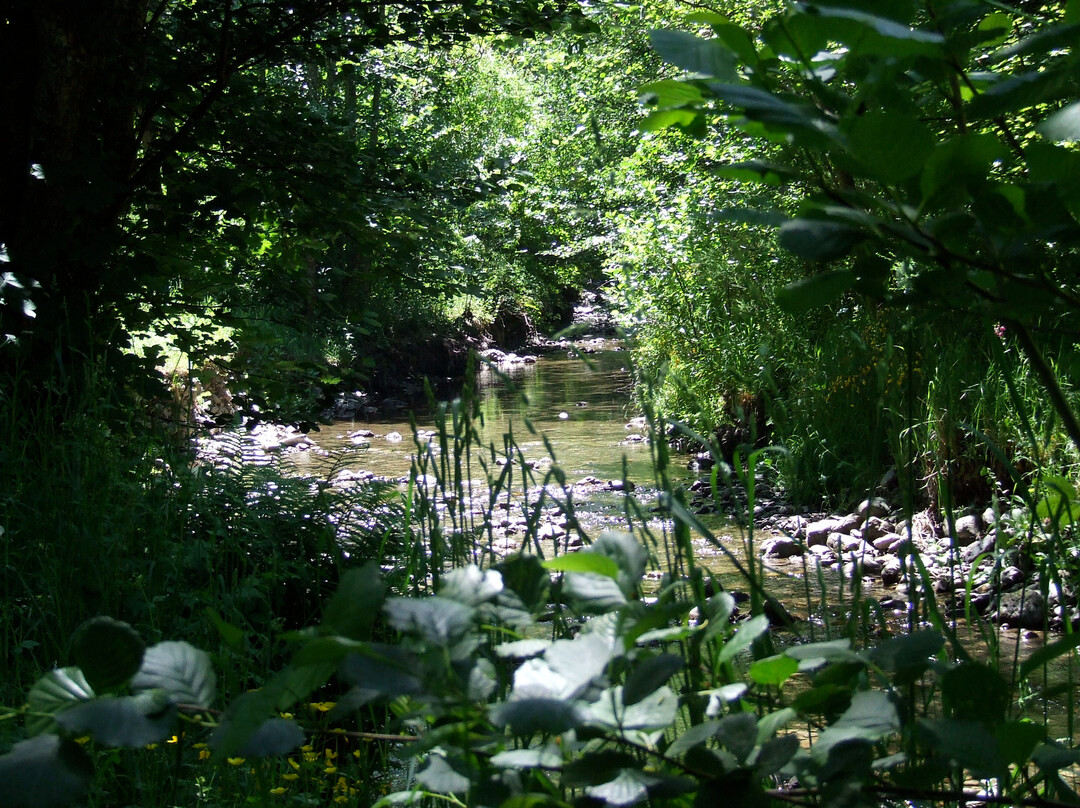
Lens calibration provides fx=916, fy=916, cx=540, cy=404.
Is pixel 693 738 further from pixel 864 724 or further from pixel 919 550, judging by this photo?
pixel 919 550

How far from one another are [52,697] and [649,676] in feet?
1.25

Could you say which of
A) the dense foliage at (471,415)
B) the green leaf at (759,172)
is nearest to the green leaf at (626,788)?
the dense foliage at (471,415)

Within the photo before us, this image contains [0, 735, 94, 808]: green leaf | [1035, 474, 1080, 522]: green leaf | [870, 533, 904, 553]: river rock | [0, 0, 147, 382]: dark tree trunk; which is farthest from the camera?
[870, 533, 904, 553]: river rock

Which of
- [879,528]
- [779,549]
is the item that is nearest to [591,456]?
[779,549]

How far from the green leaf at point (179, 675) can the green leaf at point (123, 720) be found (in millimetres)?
13

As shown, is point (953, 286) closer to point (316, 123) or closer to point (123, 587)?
point (123, 587)

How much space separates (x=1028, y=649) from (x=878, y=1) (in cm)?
428

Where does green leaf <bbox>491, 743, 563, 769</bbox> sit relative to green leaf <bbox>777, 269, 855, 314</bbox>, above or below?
below

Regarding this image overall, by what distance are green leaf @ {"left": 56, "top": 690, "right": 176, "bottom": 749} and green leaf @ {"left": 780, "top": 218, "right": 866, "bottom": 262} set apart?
504 millimetres

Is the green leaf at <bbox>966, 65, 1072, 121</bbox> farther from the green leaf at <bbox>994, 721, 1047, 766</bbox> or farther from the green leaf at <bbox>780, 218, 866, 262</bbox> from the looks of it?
the green leaf at <bbox>994, 721, 1047, 766</bbox>

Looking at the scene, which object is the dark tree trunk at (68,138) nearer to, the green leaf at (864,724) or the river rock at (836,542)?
the river rock at (836,542)

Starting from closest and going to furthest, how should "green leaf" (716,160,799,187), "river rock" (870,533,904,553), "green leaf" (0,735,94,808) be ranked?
"green leaf" (0,735,94,808), "green leaf" (716,160,799,187), "river rock" (870,533,904,553)

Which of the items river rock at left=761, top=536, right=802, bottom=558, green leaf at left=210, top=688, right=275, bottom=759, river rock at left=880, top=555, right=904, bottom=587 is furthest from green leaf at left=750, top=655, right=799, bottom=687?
river rock at left=761, top=536, right=802, bottom=558

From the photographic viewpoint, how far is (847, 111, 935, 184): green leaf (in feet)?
1.95
